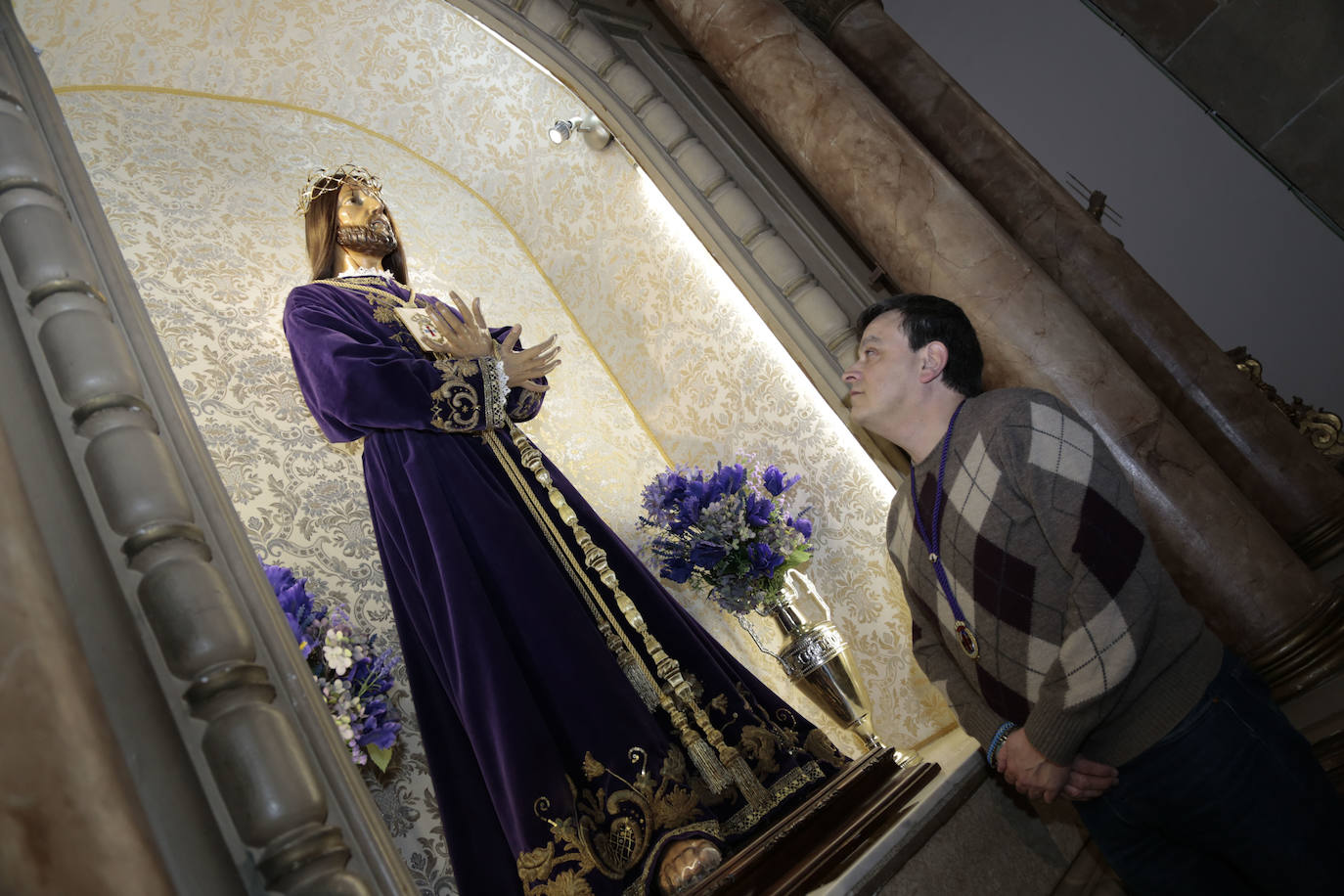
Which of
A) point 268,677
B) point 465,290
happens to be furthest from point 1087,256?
point 268,677

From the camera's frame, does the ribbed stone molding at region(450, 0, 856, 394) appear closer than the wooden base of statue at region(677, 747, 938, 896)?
No

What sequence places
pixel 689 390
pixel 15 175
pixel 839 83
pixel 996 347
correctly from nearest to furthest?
pixel 15 175 → pixel 996 347 → pixel 839 83 → pixel 689 390

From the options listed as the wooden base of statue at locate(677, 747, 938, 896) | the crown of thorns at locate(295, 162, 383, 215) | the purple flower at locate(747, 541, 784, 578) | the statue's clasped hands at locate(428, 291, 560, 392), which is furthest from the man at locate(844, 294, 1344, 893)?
the crown of thorns at locate(295, 162, 383, 215)

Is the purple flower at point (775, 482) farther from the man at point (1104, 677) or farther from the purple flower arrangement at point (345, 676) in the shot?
the purple flower arrangement at point (345, 676)

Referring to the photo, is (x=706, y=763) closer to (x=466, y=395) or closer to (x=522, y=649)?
(x=522, y=649)

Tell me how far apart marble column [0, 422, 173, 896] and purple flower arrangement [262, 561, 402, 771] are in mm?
1428

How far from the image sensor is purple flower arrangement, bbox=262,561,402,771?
1.93 meters

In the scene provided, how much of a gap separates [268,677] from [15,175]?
0.76 meters

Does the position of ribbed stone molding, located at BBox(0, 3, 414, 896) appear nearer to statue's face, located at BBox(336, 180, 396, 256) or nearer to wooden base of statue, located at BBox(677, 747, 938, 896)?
wooden base of statue, located at BBox(677, 747, 938, 896)

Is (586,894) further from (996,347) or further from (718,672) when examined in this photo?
(996,347)

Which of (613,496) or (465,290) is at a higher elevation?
(465,290)

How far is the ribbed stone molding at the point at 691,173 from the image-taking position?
2900 millimetres

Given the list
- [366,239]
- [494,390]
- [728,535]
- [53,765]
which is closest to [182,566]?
[53,765]

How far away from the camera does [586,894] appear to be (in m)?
1.61
